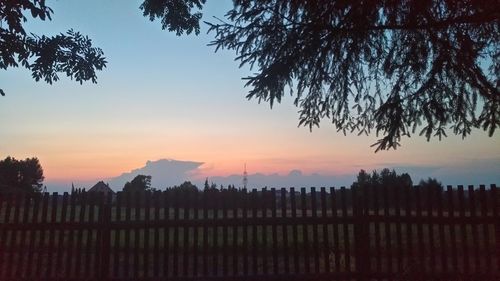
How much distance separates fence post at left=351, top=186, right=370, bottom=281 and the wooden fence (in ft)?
0.05

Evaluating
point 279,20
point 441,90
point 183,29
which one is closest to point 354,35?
point 279,20

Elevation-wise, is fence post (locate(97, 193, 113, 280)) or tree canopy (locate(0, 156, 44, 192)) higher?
tree canopy (locate(0, 156, 44, 192))

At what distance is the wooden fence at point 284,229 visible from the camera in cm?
788

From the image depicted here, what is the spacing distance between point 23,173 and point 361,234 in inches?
3789

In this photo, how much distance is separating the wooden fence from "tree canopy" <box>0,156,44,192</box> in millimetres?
83461

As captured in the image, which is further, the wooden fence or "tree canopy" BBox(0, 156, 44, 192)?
"tree canopy" BBox(0, 156, 44, 192)

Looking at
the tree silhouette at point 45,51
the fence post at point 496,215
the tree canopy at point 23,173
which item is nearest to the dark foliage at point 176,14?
the tree silhouette at point 45,51

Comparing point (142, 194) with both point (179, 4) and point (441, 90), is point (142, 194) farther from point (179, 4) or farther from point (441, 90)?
point (441, 90)

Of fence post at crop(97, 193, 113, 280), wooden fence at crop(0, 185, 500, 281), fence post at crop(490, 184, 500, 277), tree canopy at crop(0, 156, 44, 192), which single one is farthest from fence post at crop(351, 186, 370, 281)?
tree canopy at crop(0, 156, 44, 192)

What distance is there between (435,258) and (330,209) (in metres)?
1.96

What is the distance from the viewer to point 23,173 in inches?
3620

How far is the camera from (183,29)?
10.3 meters

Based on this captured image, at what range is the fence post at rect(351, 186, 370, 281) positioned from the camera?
7.84 meters

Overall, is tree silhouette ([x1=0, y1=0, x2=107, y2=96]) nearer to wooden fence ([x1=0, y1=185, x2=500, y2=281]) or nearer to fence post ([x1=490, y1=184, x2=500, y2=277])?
wooden fence ([x1=0, y1=185, x2=500, y2=281])
